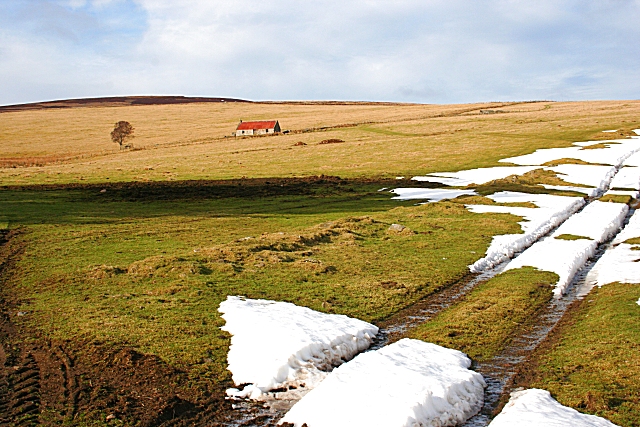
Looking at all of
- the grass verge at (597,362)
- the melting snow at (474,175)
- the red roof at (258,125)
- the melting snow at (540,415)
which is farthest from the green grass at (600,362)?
the red roof at (258,125)

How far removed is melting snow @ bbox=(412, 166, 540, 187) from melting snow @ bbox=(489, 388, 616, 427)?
39554 mm

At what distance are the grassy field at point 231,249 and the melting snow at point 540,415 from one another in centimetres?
304

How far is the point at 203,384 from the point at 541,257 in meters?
16.2

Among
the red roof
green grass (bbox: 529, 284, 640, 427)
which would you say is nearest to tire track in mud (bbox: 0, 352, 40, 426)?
green grass (bbox: 529, 284, 640, 427)

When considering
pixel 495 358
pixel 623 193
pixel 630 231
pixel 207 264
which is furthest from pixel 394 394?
pixel 623 193

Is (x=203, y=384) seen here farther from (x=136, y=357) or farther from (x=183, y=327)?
(x=183, y=327)

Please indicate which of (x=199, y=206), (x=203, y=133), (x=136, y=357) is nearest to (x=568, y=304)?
(x=136, y=357)

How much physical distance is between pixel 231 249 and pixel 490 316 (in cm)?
1128

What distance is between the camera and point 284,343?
13.4 m

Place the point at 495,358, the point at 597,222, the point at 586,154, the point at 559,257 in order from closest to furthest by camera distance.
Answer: the point at 495,358
the point at 559,257
the point at 597,222
the point at 586,154

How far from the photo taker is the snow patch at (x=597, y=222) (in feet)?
92.8

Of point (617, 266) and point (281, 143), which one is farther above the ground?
point (281, 143)

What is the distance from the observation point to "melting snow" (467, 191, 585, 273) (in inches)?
960

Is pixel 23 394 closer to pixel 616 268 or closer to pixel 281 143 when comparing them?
pixel 616 268
